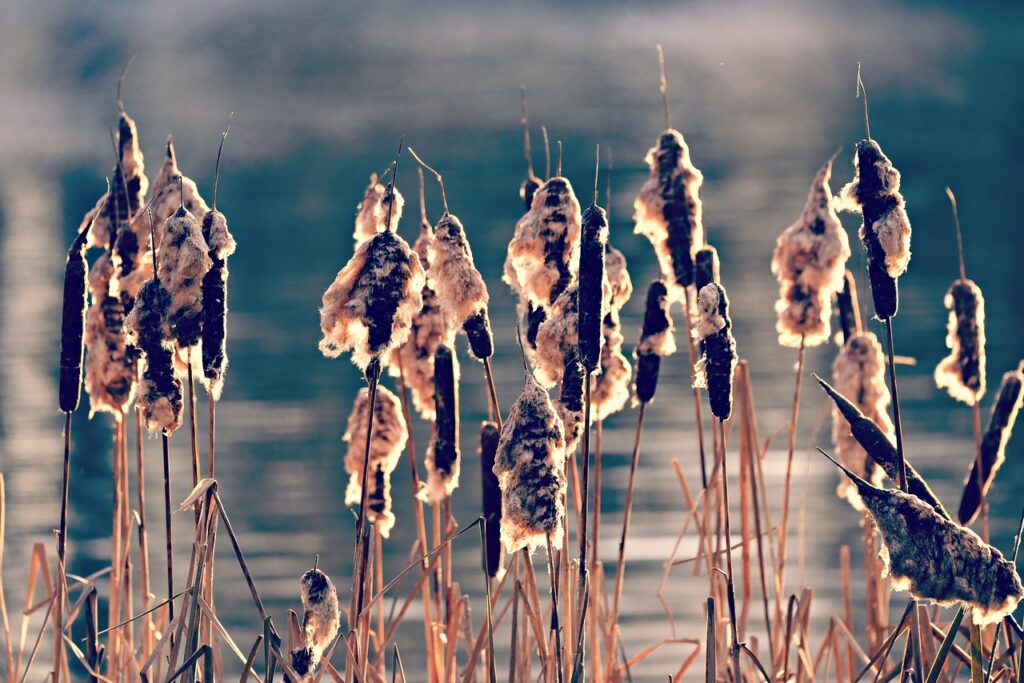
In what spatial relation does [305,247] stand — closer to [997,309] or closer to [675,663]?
[997,309]

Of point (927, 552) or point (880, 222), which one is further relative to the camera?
point (880, 222)

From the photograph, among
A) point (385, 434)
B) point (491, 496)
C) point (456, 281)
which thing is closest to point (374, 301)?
point (456, 281)

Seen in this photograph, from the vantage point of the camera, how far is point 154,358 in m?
2.05

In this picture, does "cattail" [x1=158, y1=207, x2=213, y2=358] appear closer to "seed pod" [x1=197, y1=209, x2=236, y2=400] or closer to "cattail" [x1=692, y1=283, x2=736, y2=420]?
"seed pod" [x1=197, y1=209, x2=236, y2=400]

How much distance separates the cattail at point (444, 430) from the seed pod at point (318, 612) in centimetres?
42

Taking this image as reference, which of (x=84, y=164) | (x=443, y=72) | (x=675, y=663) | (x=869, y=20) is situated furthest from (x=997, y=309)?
(x=869, y=20)

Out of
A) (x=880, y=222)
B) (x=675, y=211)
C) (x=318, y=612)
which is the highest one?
(x=675, y=211)

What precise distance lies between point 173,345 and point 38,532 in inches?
223

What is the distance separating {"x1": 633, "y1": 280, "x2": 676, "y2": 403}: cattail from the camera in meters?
2.53

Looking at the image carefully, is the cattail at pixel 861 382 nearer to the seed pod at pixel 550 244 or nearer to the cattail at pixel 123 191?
the seed pod at pixel 550 244

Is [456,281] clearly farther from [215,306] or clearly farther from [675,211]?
[675,211]

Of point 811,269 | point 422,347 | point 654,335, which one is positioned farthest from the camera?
point 811,269

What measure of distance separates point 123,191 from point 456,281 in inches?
32.6

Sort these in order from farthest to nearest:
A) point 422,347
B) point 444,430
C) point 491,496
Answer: point 422,347 < point 444,430 < point 491,496
